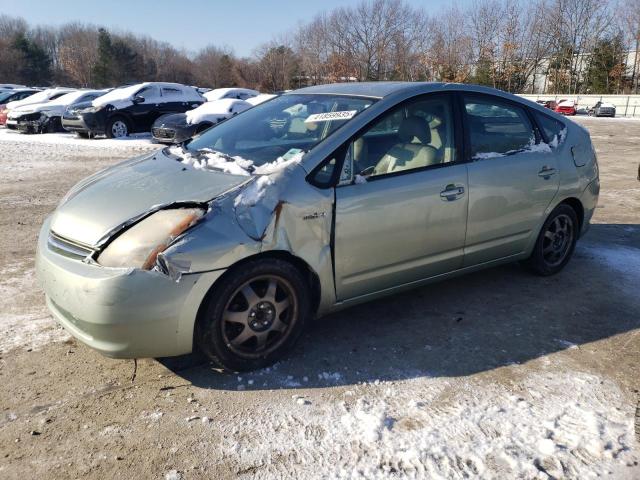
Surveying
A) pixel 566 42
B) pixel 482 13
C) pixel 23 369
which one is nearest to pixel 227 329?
pixel 23 369

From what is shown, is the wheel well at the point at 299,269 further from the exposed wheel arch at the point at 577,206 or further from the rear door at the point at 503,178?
the exposed wheel arch at the point at 577,206

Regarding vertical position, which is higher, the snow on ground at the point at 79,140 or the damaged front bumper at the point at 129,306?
the damaged front bumper at the point at 129,306

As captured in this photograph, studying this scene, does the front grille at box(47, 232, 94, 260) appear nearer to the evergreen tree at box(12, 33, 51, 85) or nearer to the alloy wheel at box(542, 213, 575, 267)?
the alloy wheel at box(542, 213, 575, 267)

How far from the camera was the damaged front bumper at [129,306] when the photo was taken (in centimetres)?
270

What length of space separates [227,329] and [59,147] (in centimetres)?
1329

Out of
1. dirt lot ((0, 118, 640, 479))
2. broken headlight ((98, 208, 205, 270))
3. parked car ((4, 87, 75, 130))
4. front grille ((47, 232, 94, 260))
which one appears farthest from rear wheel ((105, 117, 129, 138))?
broken headlight ((98, 208, 205, 270))

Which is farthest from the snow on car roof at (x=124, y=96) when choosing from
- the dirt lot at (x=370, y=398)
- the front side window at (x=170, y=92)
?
the dirt lot at (x=370, y=398)

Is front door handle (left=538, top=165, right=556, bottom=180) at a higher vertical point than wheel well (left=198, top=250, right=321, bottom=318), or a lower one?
higher

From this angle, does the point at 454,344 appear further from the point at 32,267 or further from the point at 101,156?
the point at 101,156

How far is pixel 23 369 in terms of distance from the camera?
10.5 feet

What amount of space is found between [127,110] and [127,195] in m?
14.4

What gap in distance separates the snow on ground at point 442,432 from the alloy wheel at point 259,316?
398 millimetres

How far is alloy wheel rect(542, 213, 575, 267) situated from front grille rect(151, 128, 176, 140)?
11.3 meters

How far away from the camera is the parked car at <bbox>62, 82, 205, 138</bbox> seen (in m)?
16.0
